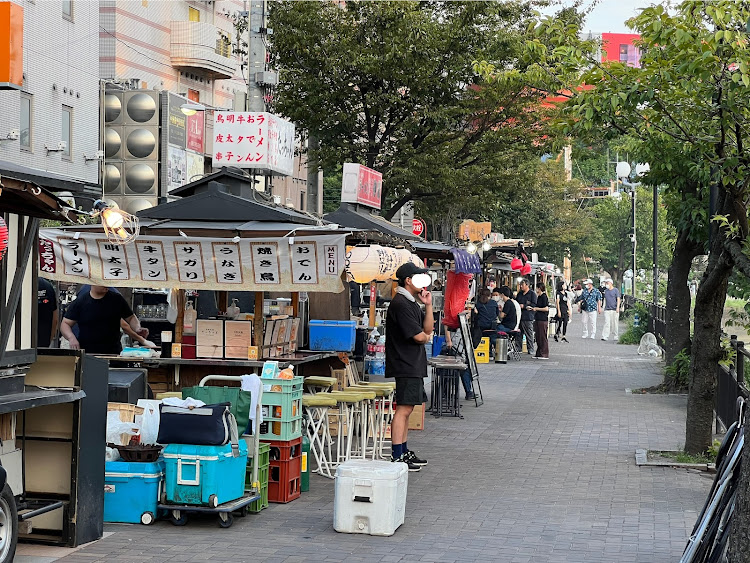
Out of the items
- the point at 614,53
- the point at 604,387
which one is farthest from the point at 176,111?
the point at 614,53

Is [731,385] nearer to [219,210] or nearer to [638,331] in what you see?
[219,210]

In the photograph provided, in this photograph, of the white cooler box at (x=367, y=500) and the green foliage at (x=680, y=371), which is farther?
the green foliage at (x=680, y=371)

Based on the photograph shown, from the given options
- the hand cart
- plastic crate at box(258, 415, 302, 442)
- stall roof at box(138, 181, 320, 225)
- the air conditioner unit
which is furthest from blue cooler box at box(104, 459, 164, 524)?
the air conditioner unit

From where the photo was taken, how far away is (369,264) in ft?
44.2

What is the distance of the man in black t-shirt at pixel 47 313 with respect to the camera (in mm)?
13195

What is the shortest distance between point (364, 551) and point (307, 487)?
→ 8.11ft

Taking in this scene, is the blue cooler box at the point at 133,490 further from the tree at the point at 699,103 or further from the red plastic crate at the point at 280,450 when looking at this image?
the tree at the point at 699,103

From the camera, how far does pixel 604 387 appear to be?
2195 cm

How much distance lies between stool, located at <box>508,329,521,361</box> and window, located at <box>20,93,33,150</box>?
13.6 metres

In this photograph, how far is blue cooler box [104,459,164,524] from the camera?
8.84 metres

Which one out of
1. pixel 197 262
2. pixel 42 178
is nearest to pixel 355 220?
pixel 197 262

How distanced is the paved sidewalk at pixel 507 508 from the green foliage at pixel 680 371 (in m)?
2.81

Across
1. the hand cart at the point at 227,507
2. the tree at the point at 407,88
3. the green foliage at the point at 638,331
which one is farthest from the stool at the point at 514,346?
the hand cart at the point at 227,507

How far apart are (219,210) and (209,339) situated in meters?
1.47
